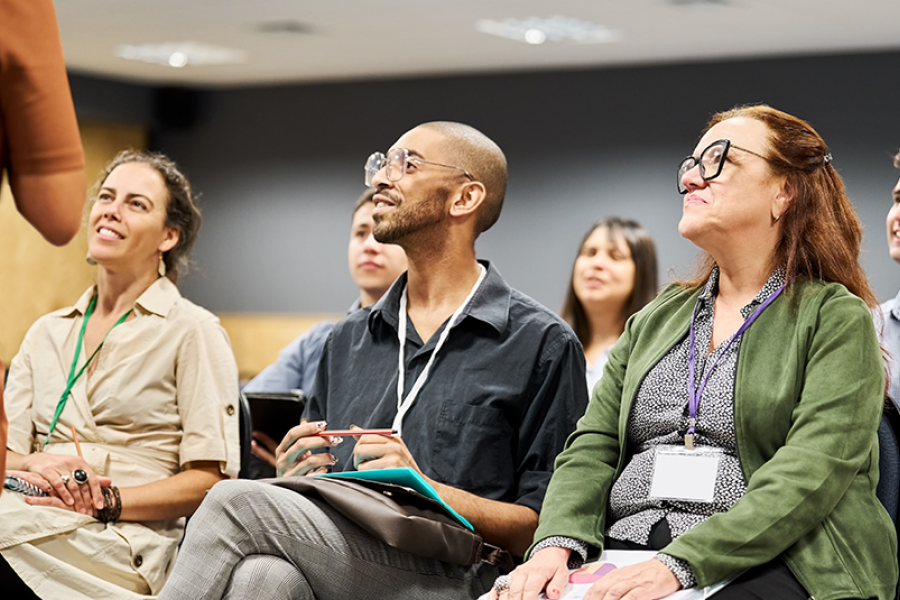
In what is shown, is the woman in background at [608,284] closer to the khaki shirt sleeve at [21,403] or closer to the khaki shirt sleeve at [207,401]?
the khaki shirt sleeve at [207,401]

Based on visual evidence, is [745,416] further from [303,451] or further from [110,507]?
[110,507]

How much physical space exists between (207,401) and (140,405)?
17cm

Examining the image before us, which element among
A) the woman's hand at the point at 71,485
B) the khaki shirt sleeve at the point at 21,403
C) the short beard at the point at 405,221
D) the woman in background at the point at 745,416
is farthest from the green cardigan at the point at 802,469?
the khaki shirt sleeve at the point at 21,403

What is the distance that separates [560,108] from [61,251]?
4.91 meters

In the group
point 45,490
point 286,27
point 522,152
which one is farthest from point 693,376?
point 522,152

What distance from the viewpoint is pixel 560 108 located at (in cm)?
924

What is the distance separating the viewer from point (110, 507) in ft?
7.93

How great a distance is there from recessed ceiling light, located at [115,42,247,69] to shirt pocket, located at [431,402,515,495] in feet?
23.5

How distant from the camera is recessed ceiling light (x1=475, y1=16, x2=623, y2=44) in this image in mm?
7621

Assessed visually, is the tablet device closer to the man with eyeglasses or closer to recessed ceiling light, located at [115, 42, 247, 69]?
the man with eyeglasses

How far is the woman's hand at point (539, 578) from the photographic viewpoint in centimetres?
173

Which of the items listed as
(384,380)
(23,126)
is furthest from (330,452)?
(23,126)

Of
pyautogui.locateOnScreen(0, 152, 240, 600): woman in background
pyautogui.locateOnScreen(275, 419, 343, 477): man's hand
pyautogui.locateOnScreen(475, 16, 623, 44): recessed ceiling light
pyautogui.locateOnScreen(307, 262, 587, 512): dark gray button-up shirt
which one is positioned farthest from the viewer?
pyautogui.locateOnScreen(475, 16, 623, 44): recessed ceiling light

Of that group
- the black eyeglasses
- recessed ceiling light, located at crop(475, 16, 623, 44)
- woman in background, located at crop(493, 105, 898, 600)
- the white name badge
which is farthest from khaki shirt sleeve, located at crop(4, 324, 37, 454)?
recessed ceiling light, located at crop(475, 16, 623, 44)
